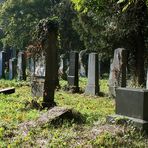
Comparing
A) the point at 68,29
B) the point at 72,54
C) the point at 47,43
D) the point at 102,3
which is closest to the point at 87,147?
the point at 47,43

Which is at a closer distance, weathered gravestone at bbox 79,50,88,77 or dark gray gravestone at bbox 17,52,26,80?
dark gray gravestone at bbox 17,52,26,80

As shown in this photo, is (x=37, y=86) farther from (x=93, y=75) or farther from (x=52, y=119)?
(x=52, y=119)

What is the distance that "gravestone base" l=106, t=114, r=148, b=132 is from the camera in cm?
909

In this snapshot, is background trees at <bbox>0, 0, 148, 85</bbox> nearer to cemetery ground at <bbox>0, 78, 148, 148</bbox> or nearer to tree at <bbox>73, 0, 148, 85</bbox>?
tree at <bbox>73, 0, 148, 85</bbox>

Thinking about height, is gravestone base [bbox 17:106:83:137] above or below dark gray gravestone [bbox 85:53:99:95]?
below

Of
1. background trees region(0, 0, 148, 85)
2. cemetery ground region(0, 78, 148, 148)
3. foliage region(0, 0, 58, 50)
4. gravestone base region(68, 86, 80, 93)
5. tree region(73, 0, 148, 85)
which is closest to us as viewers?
cemetery ground region(0, 78, 148, 148)

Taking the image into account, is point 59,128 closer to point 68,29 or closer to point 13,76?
point 13,76

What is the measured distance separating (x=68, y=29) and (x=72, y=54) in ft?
77.3

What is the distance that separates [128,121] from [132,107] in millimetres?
314

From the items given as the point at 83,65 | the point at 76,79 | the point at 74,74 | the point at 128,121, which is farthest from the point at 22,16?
the point at 128,121

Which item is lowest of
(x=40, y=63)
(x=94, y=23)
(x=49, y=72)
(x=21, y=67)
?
(x=21, y=67)

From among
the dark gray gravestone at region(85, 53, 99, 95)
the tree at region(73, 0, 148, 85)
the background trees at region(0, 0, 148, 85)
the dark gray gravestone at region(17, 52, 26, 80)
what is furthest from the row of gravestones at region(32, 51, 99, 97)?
the dark gray gravestone at region(17, 52, 26, 80)

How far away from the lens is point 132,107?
9.38 m

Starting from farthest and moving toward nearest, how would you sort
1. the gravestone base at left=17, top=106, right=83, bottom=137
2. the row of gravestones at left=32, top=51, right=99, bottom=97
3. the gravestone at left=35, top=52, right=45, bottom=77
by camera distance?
the row of gravestones at left=32, top=51, right=99, bottom=97
the gravestone at left=35, top=52, right=45, bottom=77
the gravestone base at left=17, top=106, right=83, bottom=137
